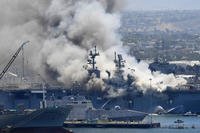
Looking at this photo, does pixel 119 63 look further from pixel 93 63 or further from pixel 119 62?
pixel 93 63

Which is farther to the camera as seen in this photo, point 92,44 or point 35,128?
point 92,44

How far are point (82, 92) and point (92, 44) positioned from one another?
9.54 m

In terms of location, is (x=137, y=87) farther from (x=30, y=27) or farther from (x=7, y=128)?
(x=7, y=128)

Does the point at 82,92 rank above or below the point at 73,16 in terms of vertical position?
below

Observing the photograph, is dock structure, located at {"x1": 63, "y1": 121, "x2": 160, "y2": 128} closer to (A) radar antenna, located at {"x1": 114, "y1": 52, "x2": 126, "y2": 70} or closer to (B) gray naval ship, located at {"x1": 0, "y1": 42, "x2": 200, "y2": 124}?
(B) gray naval ship, located at {"x1": 0, "y1": 42, "x2": 200, "y2": 124}

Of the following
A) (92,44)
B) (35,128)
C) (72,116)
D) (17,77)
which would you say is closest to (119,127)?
(72,116)

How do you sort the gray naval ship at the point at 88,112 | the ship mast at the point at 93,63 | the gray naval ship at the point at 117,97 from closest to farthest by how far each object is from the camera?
the gray naval ship at the point at 88,112
the gray naval ship at the point at 117,97
the ship mast at the point at 93,63

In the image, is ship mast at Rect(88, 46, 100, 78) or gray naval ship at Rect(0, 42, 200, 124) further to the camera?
ship mast at Rect(88, 46, 100, 78)

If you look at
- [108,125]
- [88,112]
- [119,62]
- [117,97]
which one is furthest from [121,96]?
[108,125]

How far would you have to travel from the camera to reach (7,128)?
84.4 m

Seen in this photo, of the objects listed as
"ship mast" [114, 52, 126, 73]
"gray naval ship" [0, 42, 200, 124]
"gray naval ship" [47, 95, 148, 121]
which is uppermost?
"ship mast" [114, 52, 126, 73]

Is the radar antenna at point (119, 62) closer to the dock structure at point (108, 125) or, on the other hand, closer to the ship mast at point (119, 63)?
the ship mast at point (119, 63)

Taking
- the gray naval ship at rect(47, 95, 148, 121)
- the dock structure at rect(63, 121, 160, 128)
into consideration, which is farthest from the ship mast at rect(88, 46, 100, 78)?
the dock structure at rect(63, 121, 160, 128)

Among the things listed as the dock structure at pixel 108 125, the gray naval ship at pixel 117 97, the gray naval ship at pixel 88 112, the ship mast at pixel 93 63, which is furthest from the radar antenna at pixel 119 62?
the dock structure at pixel 108 125
